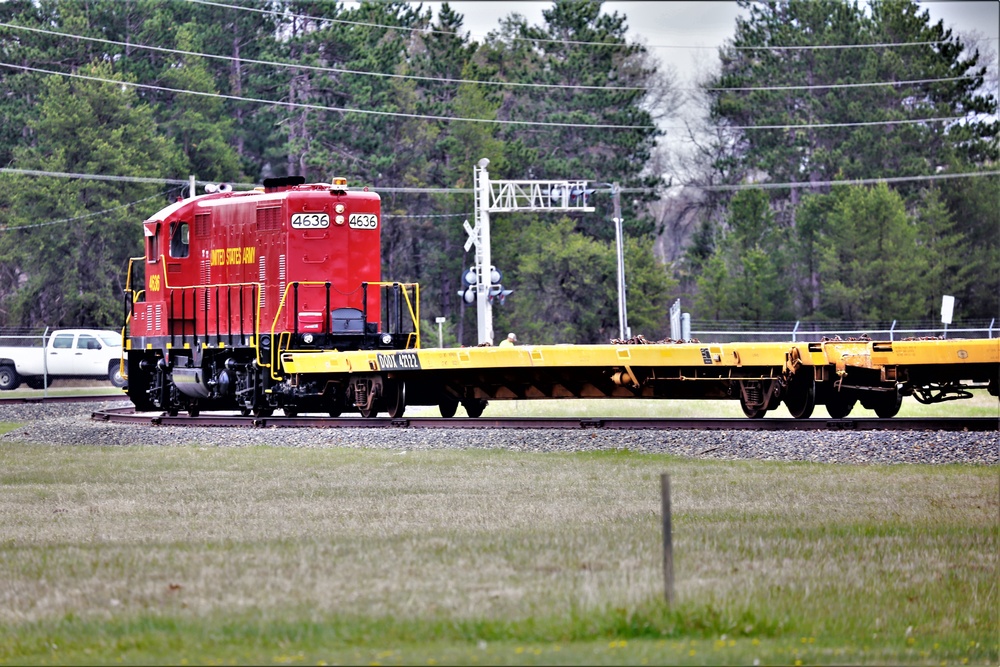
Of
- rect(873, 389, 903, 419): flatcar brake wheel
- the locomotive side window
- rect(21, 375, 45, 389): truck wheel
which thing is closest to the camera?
rect(873, 389, 903, 419): flatcar brake wheel

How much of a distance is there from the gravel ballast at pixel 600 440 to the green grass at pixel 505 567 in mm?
1094

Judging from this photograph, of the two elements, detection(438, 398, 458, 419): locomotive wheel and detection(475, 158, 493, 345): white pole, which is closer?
detection(438, 398, 458, 419): locomotive wheel

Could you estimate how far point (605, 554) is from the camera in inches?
369

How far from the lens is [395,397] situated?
21.6 metres

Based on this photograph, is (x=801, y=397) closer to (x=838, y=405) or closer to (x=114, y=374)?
(x=838, y=405)

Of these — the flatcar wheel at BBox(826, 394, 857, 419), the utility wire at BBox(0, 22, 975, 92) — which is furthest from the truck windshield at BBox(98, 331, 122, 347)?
the flatcar wheel at BBox(826, 394, 857, 419)

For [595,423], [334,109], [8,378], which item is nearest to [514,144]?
[334,109]

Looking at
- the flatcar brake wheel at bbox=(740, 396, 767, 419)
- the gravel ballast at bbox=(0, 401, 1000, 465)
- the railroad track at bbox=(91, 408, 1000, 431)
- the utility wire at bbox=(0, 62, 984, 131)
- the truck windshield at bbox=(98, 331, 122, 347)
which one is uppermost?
the utility wire at bbox=(0, 62, 984, 131)

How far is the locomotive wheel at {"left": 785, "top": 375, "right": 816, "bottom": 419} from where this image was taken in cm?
1781

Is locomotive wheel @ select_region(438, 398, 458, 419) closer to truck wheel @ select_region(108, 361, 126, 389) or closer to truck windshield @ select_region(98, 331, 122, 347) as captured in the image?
truck wheel @ select_region(108, 361, 126, 389)

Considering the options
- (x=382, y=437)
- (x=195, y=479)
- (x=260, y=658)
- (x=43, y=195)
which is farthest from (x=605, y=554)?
(x=43, y=195)

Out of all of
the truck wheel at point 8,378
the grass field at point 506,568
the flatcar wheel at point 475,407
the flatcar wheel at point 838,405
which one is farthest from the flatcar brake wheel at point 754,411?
the truck wheel at point 8,378

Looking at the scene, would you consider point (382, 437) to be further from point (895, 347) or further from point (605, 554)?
point (605, 554)

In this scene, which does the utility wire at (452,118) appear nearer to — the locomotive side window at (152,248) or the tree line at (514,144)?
the tree line at (514,144)
